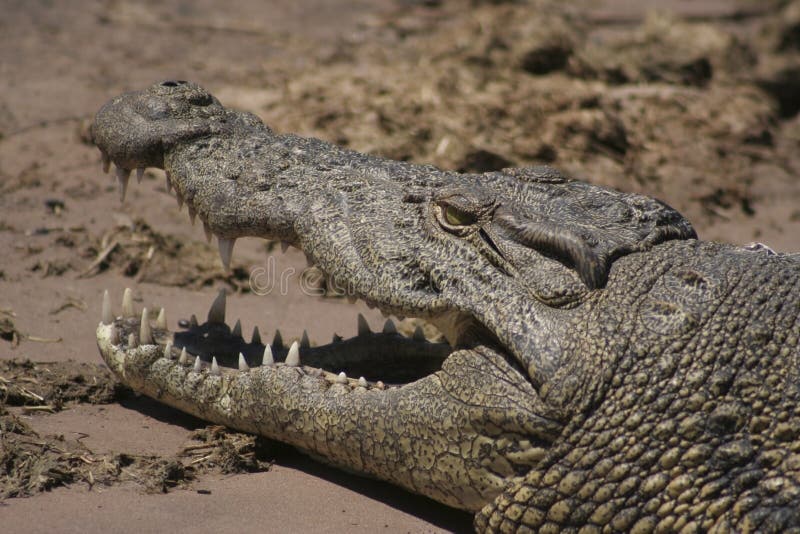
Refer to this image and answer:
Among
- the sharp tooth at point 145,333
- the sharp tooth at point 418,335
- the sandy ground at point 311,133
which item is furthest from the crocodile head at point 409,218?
the sandy ground at point 311,133

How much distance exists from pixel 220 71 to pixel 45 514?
6179 millimetres

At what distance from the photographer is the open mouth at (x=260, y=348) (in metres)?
4.10

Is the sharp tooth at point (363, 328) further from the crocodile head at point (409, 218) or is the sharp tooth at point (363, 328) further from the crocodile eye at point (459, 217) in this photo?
the crocodile eye at point (459, 217)

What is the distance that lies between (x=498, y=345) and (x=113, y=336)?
5.52 ft

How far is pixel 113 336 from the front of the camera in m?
4.11

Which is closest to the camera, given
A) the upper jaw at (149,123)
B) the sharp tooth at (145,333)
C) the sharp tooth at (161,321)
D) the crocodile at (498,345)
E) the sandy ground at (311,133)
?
the crocodile at (498,345)

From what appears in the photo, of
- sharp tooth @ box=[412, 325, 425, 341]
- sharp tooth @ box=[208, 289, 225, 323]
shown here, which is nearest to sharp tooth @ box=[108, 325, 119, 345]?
sharp tooth @ box=[208, 289, 225, 323]

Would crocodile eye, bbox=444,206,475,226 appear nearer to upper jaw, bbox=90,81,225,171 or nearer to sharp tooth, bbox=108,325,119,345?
upper jaw, bbox=90,81,225,171

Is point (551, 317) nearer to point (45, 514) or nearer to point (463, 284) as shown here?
point (463, 284)

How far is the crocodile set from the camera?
329 centimetres

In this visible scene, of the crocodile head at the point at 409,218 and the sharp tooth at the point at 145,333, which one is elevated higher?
the crocodile head at the point at 409,218

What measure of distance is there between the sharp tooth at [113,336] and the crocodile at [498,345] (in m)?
0.02

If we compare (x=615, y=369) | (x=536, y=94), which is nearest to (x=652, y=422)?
(x=615, y=369)

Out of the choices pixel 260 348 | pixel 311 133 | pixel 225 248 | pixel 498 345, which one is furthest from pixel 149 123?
pixel 311 133
